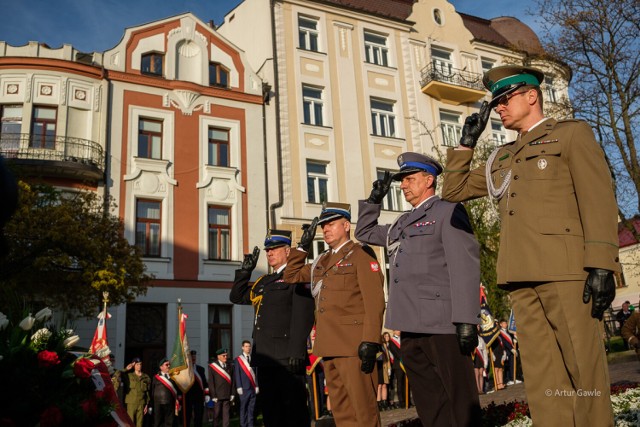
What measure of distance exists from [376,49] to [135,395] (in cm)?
1988

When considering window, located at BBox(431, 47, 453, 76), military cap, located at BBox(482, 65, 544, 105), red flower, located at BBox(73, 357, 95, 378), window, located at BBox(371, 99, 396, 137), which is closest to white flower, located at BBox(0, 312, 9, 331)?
red flower, located at BBox(73, 357, 95, 378)

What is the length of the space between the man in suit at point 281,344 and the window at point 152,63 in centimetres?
1759

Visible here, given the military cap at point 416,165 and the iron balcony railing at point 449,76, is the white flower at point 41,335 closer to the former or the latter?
the military cap at point 416,165

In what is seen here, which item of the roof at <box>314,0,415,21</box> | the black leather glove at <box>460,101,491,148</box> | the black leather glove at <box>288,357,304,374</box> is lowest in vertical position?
the black leather glove at <box>288,357,304,374</box>

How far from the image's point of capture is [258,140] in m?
23.5

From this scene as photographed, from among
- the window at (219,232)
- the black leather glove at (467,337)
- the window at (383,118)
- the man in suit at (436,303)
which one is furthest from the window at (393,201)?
the black leather glove at (467,337)

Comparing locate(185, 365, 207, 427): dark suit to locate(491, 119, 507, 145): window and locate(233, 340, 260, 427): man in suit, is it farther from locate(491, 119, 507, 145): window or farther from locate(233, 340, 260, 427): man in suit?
locate(491, 119, 507, 145): window

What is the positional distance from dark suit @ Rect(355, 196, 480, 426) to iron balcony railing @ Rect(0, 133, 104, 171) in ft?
56.1

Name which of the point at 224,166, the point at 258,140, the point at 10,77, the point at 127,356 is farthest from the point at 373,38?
the point at 127,356

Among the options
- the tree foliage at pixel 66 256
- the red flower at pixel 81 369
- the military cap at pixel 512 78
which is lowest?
the red flower at pixel 81 369

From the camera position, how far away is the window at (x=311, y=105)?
82.9 ft

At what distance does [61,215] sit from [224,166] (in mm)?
8330

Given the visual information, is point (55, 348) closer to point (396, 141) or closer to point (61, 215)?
point (61, 215)

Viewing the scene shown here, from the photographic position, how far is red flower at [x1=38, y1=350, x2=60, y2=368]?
4130mm
